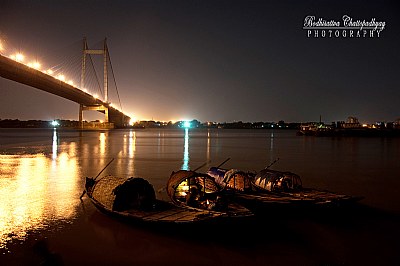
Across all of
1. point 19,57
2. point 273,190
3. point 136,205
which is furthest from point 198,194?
point 19,57

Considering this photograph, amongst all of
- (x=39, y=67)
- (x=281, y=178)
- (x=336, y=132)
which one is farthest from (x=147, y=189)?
(x=336, y=132)

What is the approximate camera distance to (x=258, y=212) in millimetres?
9844

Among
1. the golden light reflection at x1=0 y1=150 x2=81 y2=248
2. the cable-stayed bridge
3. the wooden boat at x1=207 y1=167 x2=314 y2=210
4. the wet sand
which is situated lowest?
the wet sand

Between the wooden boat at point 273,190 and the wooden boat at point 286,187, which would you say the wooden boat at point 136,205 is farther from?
the wooden boat at point 286,187

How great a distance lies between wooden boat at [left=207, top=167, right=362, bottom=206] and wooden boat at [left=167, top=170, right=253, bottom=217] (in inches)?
23.2

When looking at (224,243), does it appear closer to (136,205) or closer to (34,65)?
(136,205)

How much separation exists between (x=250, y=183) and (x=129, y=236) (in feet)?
14.7

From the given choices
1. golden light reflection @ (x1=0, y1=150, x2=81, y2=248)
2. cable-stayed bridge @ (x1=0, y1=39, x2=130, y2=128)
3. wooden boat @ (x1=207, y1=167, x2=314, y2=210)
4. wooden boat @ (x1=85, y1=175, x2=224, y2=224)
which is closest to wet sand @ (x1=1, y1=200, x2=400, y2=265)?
wooden boat @ (x1=85, y1=175, x2=224, y2=224)

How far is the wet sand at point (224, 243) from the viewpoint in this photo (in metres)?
6.97

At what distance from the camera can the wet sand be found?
6973mm

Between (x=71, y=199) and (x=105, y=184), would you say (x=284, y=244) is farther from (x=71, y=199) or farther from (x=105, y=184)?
(x=71, y=199)

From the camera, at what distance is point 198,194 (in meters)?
9.45

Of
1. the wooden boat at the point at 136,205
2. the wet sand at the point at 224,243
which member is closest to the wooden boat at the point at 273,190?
the wet sand at the point at 224,243

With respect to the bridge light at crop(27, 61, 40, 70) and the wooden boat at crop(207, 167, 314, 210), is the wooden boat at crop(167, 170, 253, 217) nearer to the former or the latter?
the wooden boat at crop(207, 167, 314, 210)
